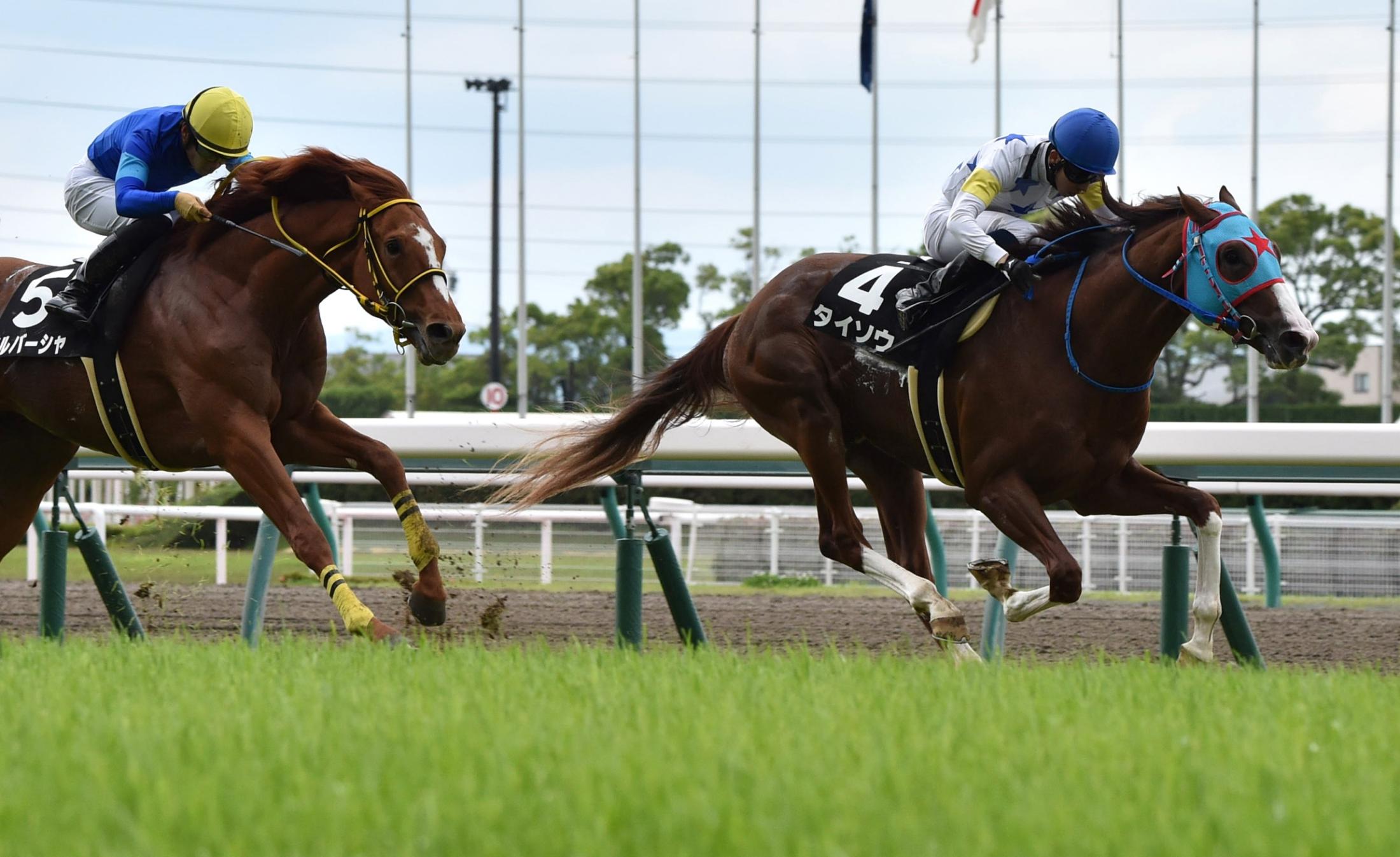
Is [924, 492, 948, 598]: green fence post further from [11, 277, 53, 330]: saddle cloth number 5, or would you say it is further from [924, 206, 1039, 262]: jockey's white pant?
[11, 277, 53, 330]: saddle cloth number 5

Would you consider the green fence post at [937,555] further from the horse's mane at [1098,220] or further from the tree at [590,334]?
the tree at [590,334]

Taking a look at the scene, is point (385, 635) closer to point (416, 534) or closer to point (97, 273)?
point (416, 534)

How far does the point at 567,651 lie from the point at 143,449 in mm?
1632

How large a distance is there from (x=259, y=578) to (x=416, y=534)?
4.69ft

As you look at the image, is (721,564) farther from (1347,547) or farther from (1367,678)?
(1367,678)

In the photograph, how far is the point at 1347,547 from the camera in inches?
356

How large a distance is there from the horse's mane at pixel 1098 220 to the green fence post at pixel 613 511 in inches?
75.9

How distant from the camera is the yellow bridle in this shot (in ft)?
14.6

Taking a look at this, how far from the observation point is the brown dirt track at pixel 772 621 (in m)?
5.90

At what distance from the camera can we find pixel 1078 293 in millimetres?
4695

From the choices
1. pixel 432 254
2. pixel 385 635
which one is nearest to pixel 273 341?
pixel 432 254

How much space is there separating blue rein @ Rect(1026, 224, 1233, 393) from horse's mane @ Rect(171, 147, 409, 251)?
201 cm

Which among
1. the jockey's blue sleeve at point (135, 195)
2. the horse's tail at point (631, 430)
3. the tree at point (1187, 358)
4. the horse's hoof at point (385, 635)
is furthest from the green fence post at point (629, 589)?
the tree at point (1187, 358)

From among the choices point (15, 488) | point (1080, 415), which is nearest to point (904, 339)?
point (1080, 415)
